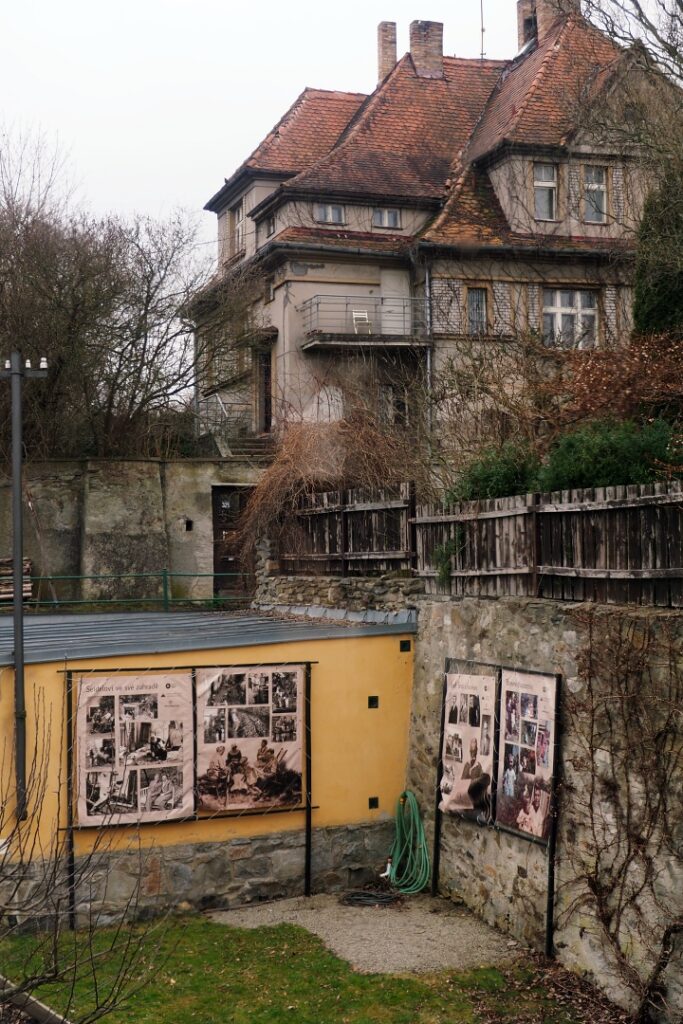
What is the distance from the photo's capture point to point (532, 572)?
11.0 meters

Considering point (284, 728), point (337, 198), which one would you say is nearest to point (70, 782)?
point (284, 728)

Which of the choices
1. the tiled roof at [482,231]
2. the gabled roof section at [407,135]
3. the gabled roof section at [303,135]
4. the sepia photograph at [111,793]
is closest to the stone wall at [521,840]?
the sepia photograph at [111,793]

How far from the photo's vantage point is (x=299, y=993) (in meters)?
9.91

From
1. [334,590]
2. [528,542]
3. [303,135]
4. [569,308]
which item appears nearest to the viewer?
[528,542]

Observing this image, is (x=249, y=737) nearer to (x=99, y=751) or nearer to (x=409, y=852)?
(x=99, y=751)

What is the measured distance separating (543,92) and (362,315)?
23.3 feet

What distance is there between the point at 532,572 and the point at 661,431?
172 centimetres

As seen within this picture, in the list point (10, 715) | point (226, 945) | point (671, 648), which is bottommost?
point (226, 945)

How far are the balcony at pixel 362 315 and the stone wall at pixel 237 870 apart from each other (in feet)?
55.7

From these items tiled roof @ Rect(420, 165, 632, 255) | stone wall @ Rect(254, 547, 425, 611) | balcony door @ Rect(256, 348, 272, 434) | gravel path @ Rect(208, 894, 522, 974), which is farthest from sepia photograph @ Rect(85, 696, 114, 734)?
tiled roof @ Rect(420, 165, 632, 255)

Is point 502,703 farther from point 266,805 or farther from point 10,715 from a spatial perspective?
point 10,715

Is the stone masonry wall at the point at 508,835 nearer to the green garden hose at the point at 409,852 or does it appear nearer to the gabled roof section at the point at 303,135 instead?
the green garden hose at the point at 409,852

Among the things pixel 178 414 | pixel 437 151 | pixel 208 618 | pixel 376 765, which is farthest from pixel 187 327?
pixel 376 765

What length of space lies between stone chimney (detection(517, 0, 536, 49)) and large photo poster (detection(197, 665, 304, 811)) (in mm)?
27623
